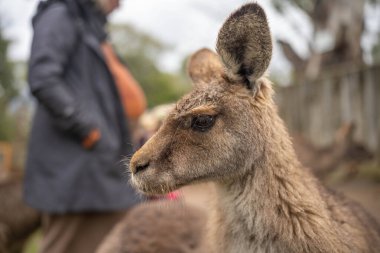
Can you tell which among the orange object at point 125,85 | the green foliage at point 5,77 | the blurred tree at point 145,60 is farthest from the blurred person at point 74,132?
the blurred tree at point 145,60

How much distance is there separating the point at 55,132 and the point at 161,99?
24017mm

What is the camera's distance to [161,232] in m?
3.29

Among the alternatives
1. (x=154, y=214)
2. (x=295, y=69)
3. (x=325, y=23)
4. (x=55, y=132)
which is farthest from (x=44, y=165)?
(x=295, y=69)

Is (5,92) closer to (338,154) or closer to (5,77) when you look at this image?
(5,77)

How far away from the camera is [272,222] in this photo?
8.30 feet

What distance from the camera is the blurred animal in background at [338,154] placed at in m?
8.20

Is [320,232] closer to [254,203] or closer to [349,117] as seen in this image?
[254,203]

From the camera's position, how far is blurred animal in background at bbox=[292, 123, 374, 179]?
8.20 m

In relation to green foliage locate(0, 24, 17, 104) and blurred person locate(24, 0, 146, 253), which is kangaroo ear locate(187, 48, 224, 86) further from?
green foliage locate(0, 24, 17, 104)

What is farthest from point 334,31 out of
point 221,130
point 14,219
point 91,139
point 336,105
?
point 221,130

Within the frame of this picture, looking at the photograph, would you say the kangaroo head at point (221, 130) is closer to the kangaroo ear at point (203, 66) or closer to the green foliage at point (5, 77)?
the kangaroo ear at point (203, 66)

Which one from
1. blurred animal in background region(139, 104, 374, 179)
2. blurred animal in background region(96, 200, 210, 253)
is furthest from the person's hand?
blurred animal in background region(139, 104, 374, 179)

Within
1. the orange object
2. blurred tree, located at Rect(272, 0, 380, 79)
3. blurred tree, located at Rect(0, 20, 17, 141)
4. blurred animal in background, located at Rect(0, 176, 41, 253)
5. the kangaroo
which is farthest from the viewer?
blurred tree, located at Rect(0, 20, 17, 141)

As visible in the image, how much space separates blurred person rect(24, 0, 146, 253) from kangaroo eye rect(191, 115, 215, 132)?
1.48 meters
